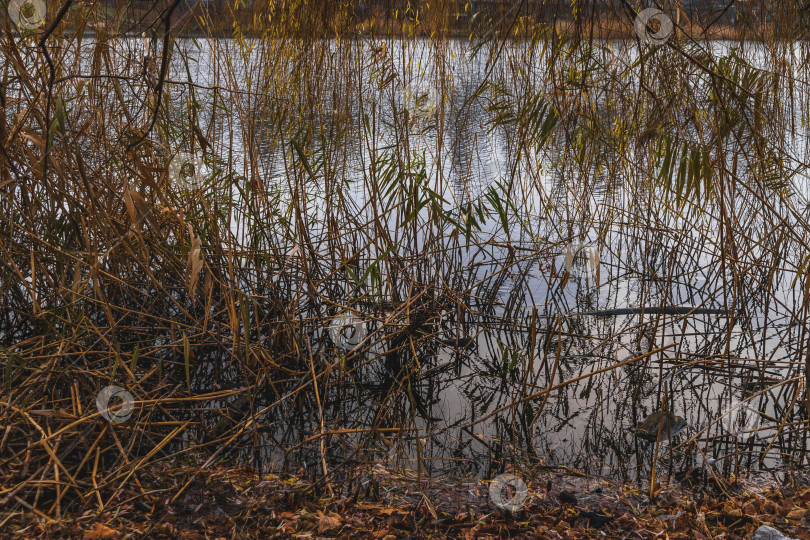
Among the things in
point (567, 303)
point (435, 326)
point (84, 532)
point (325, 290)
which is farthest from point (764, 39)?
point (84, 532)

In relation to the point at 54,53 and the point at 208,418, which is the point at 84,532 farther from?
the point at 54,53

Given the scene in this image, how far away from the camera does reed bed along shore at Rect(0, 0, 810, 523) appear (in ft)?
4.43

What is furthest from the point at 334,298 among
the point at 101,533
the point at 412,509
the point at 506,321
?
the point at 101,533

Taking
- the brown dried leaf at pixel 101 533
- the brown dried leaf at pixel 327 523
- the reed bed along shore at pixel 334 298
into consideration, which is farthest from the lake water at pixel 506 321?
the brown dried leaf at pixel 101 533

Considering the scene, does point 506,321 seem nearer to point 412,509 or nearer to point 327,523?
point 412,509

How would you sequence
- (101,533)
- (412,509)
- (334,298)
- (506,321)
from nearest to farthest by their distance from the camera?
1. (101,533)
2. (412,509)
3. (506,321)
4. (334,298)

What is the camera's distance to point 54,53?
156 cm

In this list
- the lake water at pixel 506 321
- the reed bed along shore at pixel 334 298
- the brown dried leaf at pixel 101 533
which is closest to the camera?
the brown dried leaf at pixel 101 533

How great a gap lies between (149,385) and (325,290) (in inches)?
28.3

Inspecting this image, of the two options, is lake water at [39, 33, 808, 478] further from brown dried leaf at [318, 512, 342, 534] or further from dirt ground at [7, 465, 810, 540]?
brown dried leaf at [318, 512, 342, 534]

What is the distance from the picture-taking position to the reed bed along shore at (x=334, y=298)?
1352mm

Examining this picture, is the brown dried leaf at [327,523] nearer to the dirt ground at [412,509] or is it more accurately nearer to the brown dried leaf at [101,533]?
the dirt ground at [412,509]

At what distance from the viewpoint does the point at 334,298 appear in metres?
2.20

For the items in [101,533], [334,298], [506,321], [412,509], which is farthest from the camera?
[334,298]
